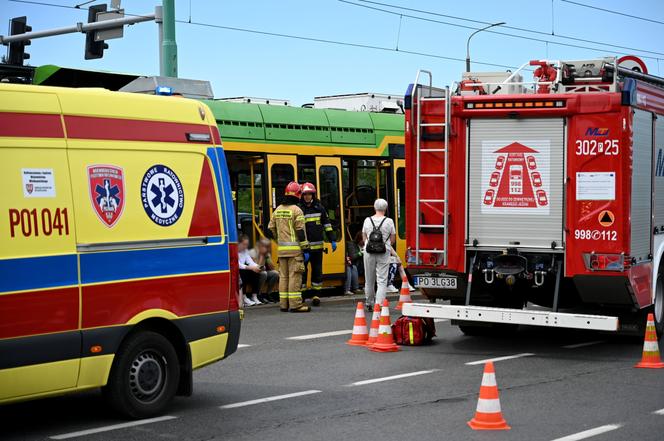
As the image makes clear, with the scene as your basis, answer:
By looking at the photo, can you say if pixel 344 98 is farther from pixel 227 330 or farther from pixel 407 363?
pixel 227 330

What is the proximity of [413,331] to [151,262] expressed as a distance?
17.4ft

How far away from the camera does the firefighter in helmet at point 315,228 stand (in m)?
18.1

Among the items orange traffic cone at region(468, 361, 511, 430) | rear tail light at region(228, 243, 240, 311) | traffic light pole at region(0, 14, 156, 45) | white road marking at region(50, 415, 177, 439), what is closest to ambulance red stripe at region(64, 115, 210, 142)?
rear tail light at region(228, 243, 240, 311)

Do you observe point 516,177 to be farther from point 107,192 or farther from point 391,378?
point 107,192

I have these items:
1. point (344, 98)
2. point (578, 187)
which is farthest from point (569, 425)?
point (344, 98)

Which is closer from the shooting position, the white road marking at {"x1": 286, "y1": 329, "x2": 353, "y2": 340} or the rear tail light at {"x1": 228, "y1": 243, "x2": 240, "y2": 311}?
the rear tail light at {"x1": 228, "y1": 243, "x2": 240, "y2": 311}

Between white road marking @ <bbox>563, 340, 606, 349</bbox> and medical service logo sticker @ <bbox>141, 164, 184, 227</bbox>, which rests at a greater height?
medical service logo sticker @ <bbox>141, 164, 184, 227</bbox>

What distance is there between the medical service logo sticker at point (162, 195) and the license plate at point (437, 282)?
469cm

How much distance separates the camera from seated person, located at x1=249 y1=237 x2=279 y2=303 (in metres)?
18.6

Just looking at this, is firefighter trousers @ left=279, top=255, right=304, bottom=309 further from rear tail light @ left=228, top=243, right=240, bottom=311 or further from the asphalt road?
rear tail light @ left=228, top=243, right=240, bottom=311

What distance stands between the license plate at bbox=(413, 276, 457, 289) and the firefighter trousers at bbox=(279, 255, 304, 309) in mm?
4359

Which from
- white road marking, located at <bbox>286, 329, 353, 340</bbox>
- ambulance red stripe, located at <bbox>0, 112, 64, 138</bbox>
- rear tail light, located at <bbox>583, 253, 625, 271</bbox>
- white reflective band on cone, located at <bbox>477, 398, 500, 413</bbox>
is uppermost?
ambulance red stripe, located at <bbox>0, 112, 64, 138</bbox>

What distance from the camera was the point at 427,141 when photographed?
13000 mm

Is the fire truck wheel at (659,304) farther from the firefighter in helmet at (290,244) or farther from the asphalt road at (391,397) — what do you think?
Answer: the firefighter in helmet at (290,244)
